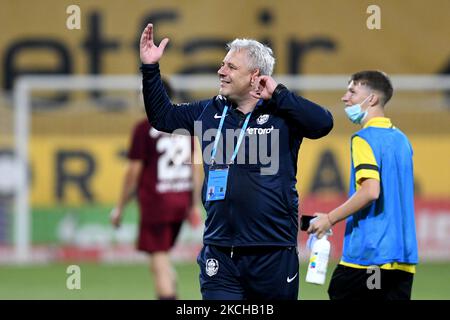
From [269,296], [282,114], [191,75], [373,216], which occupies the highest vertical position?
[191,75]

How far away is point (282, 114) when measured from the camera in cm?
625

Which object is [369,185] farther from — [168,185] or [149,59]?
[168,185]

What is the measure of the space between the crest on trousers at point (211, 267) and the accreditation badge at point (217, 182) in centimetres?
36

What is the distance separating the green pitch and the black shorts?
3.88 m

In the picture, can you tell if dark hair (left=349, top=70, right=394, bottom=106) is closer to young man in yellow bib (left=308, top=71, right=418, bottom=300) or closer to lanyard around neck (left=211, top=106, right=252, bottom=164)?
young man in yellow bib (left=308, top=71, right=418, bottom=300)

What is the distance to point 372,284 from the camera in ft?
22.1

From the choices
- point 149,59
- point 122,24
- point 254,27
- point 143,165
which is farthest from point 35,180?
point 149,59

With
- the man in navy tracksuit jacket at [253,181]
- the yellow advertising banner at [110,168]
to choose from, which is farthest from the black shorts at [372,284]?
the yellow advertising banner at [110,168]

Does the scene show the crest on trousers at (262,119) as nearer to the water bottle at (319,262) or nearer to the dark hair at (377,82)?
the water bottle at (319,262)

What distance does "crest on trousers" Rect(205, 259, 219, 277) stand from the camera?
20.6ft

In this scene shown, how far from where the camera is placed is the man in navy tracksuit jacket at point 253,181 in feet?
20.5

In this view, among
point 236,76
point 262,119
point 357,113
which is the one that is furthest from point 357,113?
point 236,76

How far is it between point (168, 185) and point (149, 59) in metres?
4.01

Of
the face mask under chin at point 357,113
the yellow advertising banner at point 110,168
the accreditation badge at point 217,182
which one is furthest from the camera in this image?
the yellow advertising banner at point 110,168
